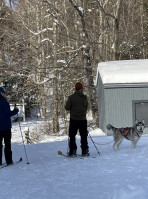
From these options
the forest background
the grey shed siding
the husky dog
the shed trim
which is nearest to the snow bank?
the husky dog

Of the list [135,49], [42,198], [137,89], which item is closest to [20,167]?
[42,198]

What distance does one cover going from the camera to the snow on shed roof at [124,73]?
17.3 metres

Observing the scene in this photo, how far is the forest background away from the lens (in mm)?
24094

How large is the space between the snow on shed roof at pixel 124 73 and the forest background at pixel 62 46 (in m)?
3.62

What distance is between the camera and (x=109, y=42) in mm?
31453

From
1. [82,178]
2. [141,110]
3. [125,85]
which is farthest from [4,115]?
[141,110]

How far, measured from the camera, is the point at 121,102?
17391 millimetres

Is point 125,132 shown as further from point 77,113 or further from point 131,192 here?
point 131,192

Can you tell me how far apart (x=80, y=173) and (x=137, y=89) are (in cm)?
1091

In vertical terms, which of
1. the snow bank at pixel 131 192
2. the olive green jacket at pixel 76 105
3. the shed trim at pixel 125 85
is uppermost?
the shed trim at pixel 125 85

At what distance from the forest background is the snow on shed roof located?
11.9 ft

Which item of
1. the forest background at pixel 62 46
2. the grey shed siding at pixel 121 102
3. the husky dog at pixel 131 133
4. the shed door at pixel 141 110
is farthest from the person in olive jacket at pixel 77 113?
the forest background at pixel 62 46

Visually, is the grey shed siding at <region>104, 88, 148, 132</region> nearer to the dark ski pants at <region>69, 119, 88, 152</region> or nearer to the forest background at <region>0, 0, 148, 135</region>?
the forest background at <region>0, 0, 148, 135</region>

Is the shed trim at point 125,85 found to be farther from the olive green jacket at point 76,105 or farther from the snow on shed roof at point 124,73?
the olive green jacket at point 76,105
